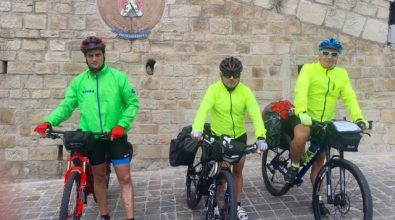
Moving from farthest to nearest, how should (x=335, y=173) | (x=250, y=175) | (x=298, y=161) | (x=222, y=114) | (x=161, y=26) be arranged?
(x=161, y=26) < (x=250, y=175) < (x=298, y=161) < (x=222, y=114) < (x=335, y=173)

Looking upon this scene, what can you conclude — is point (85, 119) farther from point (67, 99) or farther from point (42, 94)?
point (42, 94)

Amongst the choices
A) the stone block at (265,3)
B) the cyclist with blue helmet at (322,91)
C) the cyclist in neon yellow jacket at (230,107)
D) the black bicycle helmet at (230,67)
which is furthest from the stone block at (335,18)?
the black bicycle helmet at (230,67)

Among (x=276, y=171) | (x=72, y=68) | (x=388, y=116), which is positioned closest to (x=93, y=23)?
(x=72, y=68)

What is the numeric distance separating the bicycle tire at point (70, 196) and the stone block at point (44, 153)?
2.94 meters

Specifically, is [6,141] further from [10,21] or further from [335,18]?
[335,18]

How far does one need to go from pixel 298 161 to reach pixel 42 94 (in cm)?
421

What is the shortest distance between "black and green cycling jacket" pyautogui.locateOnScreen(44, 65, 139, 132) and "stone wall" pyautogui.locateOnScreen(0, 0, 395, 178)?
7.98 ft

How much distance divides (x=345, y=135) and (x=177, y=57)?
3398 millimetres

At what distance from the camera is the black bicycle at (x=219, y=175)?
3225 mm

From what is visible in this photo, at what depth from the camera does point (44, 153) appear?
233 inches

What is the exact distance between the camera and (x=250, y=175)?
18.2 feet

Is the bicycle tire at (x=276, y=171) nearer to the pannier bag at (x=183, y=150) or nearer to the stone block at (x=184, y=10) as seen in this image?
the pannier bag at (x=183, y=150)

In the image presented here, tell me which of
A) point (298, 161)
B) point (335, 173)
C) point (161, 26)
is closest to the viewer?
point (335, 173)

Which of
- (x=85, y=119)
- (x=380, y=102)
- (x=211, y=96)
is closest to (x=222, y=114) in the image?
(x=211, y=96)
